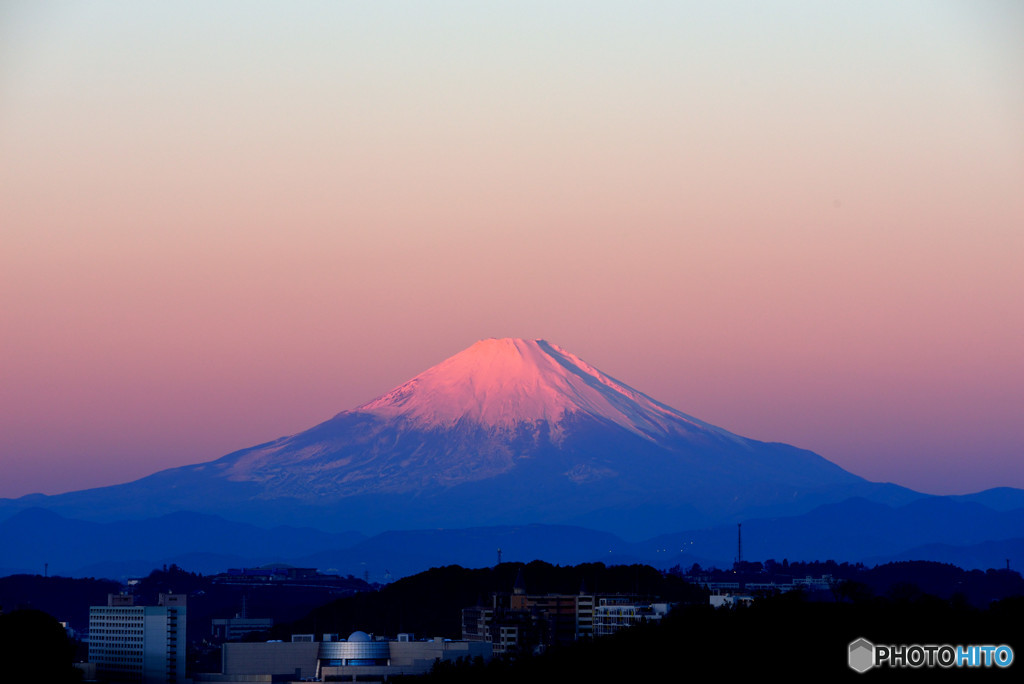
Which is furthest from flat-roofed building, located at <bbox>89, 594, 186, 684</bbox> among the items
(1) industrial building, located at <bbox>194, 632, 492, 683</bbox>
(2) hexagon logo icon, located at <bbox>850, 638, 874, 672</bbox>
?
(2) hexagon logo icon, located at <bbox>850, 638, 874, 672</bbox>

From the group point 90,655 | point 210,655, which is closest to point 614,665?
point 90,655

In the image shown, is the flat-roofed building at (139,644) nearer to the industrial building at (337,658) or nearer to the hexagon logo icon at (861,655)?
the industrial building at (337,658)

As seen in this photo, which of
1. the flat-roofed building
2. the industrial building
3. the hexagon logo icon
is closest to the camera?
the hexagon logo icon

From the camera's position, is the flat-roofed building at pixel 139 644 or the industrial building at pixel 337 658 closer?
the flat-roofed building at pixel 139 644

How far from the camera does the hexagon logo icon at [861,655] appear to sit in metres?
54.6

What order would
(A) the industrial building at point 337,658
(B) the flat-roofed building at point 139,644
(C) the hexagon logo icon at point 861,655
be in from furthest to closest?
(A) the industrial building at point 337,658 → (B) the flat-roofed building at point 139,644 → (C) the hexagon logo icon at point 861,655

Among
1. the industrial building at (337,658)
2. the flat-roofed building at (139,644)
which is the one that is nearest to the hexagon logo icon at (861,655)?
the industrial building at (337,658)

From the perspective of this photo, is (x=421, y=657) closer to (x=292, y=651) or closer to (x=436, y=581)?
(x=292, y=651)

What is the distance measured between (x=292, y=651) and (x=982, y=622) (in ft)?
122

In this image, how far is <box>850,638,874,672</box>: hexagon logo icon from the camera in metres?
54.6

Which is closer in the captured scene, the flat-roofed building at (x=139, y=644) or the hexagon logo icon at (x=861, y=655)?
the hexagon logo icon at (x=861, y=655)

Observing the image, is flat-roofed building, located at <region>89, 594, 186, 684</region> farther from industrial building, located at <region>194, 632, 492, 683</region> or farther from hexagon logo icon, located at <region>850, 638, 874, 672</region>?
hexagon logo icon, located at <region>850, 638, 874, 672</region>

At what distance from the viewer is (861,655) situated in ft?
184

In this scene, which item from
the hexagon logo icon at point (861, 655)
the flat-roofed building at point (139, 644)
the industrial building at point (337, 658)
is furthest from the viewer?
the industrial building at point (337, 658)
